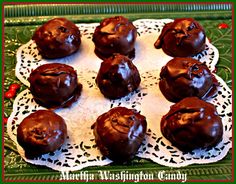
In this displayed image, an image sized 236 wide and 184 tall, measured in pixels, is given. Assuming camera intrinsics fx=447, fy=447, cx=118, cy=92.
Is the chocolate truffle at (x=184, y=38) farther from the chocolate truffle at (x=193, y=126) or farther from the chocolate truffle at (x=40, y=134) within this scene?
the chocolate truffle at (x=40, y=134)

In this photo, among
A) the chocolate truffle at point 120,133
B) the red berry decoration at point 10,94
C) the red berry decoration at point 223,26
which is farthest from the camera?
the red berry decoration at point 223,26

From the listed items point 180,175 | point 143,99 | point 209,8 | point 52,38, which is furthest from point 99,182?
point 209,8

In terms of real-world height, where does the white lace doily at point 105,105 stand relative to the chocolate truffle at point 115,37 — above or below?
below

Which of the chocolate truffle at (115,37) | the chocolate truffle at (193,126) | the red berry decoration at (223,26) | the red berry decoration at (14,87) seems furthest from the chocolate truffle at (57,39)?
the red berry decoration at (223,26)

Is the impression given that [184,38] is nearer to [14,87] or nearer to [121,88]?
[121,88]

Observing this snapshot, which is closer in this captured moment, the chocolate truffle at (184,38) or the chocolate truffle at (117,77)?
the chocolate truffle at (117,77)

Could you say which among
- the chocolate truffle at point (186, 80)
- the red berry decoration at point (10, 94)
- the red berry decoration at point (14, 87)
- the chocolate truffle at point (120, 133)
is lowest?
the chocolate truffle at point (120, 133)

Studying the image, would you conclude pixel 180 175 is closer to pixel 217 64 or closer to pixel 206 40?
pixel 217 64
